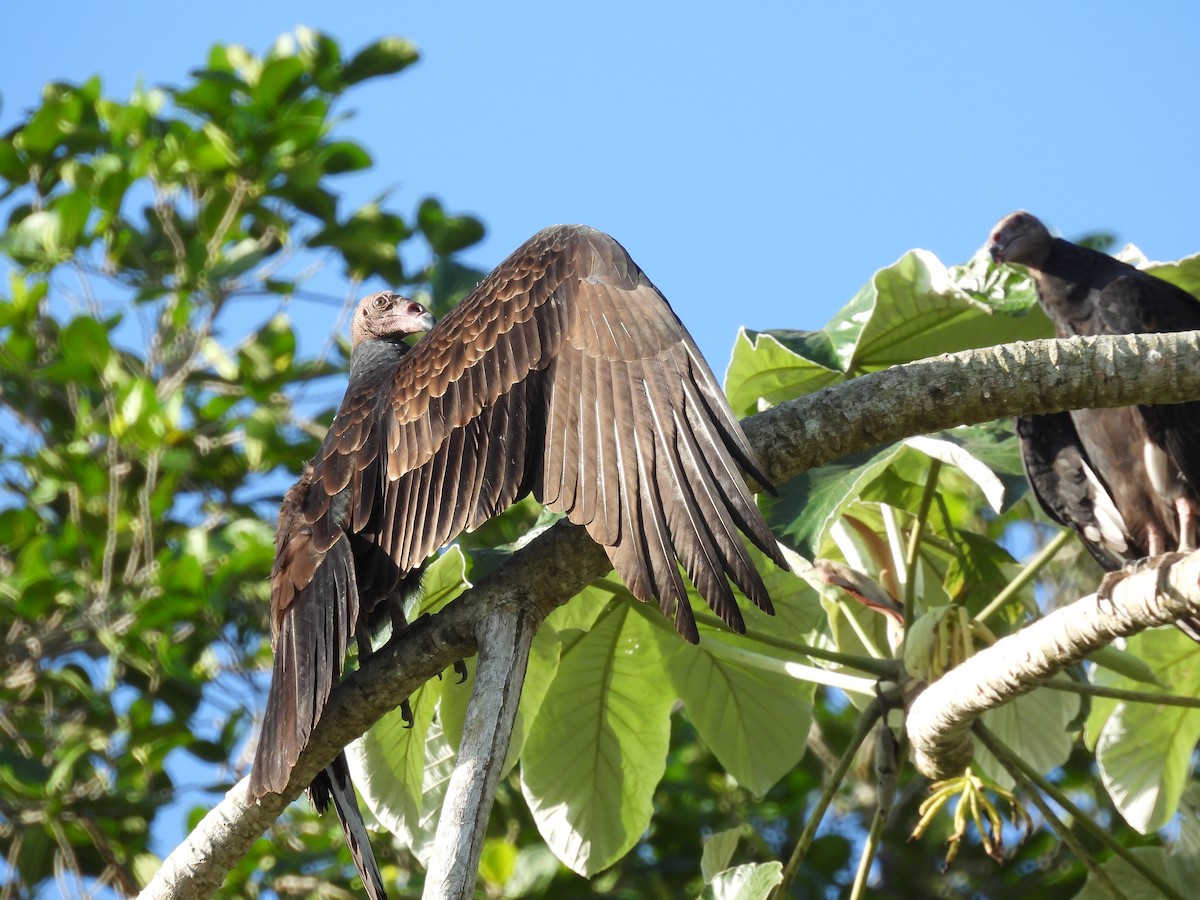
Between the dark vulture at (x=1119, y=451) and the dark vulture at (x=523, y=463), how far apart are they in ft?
4.59

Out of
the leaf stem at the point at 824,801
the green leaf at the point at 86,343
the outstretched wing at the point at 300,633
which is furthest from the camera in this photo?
the green leaf at the point at 86,343

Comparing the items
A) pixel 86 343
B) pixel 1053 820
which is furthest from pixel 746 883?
pixel 86 343

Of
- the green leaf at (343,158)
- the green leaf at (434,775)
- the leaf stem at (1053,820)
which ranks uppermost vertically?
the green leaf at (343,158)

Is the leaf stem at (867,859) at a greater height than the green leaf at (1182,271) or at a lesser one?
lesser

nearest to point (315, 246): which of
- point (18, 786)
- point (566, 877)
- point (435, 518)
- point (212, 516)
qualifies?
point (212, 516)

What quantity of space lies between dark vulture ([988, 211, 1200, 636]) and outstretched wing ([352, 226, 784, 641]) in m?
1.38

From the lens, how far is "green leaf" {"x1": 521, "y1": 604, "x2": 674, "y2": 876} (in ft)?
9.32

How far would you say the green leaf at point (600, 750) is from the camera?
2.84 m

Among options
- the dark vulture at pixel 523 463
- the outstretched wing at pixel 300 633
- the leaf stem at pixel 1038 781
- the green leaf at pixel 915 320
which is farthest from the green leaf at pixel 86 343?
the leaf stem at pixel 1038 781

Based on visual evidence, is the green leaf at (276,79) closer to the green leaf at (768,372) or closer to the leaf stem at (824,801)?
the green leaf at (768,372)

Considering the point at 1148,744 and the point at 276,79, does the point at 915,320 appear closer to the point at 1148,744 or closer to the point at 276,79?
the point at 1148,744

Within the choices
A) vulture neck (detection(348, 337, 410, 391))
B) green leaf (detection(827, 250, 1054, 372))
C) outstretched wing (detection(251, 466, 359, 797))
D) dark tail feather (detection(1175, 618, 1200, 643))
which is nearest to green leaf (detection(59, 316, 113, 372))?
vulture neck (detection(348, 337, 410, 391))

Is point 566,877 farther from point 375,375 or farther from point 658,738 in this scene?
point 375,375

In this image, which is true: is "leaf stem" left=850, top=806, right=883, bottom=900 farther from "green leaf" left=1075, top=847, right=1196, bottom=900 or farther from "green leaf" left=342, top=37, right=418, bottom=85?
"green leaf" left=342, top=37, right=418, bottom=85
